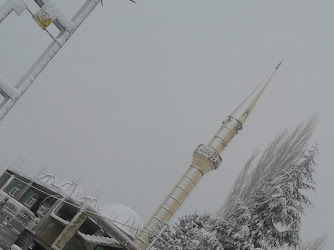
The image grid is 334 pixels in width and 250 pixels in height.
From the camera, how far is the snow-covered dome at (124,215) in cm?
2495

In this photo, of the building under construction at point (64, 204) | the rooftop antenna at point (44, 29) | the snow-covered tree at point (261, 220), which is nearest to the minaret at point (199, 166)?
the building under construction at point (64, 204)

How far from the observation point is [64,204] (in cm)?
1231

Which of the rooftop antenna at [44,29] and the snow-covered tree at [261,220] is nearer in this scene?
A: the rooftop antenna at [44,29]

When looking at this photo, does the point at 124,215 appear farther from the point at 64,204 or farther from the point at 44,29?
the point at 44,29

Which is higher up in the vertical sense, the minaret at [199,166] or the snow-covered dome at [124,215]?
the minaret at [199,166]

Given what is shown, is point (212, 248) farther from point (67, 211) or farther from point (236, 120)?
point (236, 120)

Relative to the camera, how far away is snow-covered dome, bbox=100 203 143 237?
2495 centimetres

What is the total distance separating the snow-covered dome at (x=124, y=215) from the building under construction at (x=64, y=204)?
0.26ft

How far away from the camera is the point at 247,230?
10.5m

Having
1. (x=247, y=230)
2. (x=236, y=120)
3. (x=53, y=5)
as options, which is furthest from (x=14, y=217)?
(x=236, y=120)

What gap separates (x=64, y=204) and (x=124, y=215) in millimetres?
14001

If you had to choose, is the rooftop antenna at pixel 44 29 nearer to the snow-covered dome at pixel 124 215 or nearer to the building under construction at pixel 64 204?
the building under construction at pixel 64 204

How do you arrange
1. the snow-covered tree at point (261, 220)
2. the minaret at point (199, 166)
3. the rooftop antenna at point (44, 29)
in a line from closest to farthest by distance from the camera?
the rooftop antenna at point (44, 29), the snow-covered tree at point (261, 220), the minaret at point (199, 166)

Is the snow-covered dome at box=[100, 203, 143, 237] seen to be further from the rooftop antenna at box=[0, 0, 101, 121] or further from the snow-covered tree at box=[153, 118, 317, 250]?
the rooftop antenna at box=[0, 0, 101, 121]
